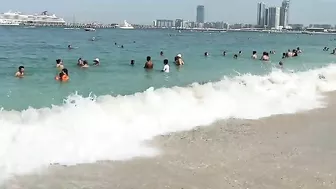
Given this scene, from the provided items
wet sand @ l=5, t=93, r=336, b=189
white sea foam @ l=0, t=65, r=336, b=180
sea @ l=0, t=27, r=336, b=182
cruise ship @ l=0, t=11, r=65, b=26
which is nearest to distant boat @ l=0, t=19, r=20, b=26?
cruise ship @ l=0, t=11, r=65, b=26

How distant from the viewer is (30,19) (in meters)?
150

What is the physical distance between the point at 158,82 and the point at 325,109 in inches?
302

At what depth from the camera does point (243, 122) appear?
39.0ft

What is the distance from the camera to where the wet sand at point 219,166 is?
7082mm

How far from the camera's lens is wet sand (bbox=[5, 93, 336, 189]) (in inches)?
279

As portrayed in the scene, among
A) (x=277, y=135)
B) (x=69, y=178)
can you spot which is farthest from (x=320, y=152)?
(x=69, y=178)

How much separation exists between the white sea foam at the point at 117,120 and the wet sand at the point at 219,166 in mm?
468

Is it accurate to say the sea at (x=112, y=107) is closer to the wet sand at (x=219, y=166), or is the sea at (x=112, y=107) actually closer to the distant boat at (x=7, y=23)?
the wet sand at (x=219, y=166)

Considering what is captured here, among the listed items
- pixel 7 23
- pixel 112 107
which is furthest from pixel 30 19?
pixel 112 107

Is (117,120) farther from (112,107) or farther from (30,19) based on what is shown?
(30,19)

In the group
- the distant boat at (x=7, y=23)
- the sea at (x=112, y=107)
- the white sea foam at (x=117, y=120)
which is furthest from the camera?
the distant boat at (x=7, y=23)

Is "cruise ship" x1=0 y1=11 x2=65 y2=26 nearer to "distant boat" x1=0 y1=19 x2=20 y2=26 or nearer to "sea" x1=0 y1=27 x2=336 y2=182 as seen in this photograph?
"distant boat" x1=0 y1=19 x2=20 y2=26

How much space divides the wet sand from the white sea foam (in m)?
0.47

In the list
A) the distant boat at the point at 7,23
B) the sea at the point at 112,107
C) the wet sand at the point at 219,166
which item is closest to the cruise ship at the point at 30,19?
the distant boat at the point at 7,23
